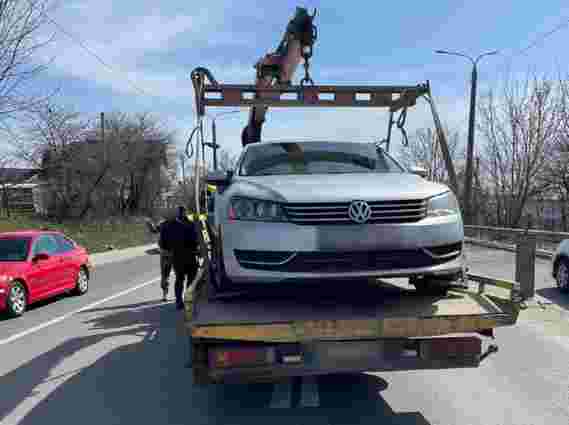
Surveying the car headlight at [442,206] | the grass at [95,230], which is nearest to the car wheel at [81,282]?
the car headlight at [442,206]

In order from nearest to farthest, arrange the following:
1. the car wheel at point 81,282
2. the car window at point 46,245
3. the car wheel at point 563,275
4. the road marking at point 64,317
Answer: the road marking at point 64,317 → the car wheel at point 563,275 → the car window at point 46,245 → the car wheel at point 81,282

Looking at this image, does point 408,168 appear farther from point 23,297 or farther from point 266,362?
point 23,297

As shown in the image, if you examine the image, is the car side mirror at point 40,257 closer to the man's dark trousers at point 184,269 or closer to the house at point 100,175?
the man's dark trousers at point 184,269

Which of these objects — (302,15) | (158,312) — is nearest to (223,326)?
(158,312)

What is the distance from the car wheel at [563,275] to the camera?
915cm

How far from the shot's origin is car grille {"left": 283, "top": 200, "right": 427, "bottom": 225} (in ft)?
11.8

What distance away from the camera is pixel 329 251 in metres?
3.52

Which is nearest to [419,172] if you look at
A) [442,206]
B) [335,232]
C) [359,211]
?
[442,206]

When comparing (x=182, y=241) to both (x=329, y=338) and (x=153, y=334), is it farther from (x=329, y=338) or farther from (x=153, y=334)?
(x=329, y=338)

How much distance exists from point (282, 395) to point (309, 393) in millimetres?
231

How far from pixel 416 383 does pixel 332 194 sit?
2133 millimetres

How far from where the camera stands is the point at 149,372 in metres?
5.08

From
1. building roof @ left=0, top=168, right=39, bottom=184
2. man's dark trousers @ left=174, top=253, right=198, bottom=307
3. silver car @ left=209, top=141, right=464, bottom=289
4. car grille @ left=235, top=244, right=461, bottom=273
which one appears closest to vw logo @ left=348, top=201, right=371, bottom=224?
silver car @ left=209, top=141, right=464, bottom=289

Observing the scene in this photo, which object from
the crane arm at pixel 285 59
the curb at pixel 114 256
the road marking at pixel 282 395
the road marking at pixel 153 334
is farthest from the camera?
the curb at pixel 114 256
